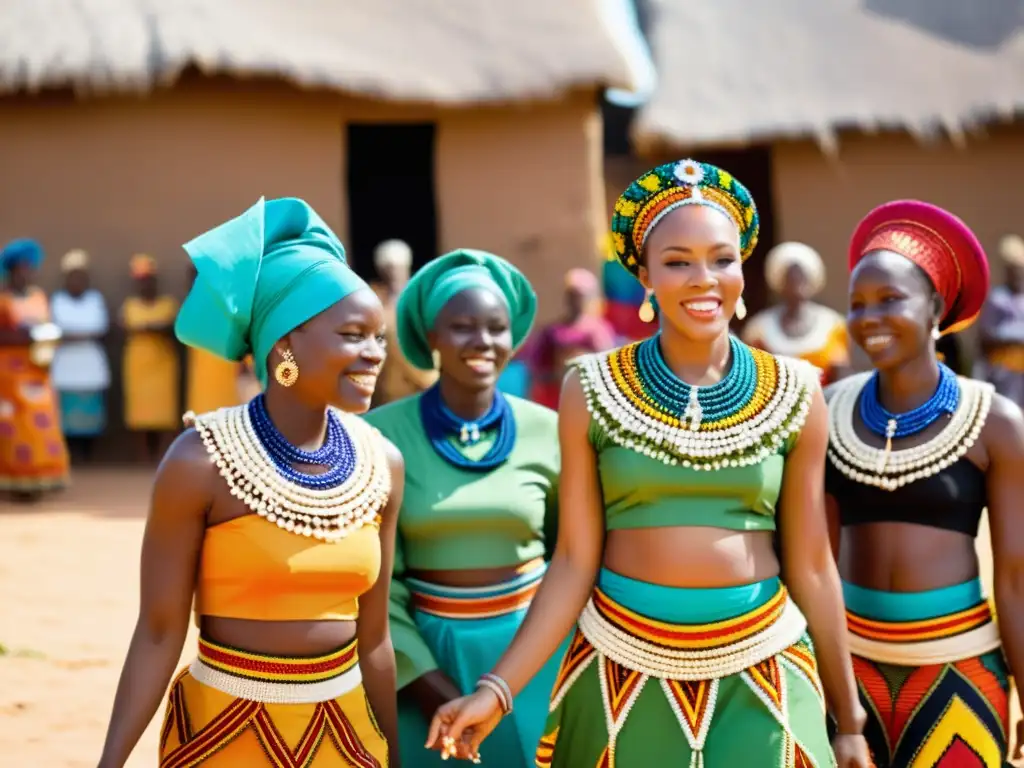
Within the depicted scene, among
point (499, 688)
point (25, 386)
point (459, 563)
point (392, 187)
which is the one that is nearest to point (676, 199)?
point (499, 688)

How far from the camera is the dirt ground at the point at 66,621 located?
5.58 meters

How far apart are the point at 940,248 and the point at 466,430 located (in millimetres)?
1478

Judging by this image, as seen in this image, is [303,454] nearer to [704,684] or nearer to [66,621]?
[704,684]

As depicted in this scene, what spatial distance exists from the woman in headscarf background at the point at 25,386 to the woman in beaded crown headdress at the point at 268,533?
847 centimetres

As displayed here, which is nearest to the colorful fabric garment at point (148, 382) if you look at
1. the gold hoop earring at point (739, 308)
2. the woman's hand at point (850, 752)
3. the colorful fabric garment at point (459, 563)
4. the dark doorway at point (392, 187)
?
the dark doorway at point (392, 187)

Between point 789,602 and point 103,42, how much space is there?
11.2 m

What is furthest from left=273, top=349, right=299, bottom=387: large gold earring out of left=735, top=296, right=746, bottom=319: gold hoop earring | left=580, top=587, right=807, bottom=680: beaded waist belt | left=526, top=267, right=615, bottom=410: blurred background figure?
left=526, top=267, right=615, bottom=410: blurred background figure

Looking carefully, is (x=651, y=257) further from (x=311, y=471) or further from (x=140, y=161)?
(x=140, y=161)

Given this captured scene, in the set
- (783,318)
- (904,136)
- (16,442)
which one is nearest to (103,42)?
(16,442)

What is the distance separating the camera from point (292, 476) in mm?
3221

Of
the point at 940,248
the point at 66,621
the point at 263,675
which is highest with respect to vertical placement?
the point at 940,248

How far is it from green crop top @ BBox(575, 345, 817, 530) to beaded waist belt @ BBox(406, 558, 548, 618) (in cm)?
99

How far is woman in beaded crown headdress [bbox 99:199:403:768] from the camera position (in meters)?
3.11

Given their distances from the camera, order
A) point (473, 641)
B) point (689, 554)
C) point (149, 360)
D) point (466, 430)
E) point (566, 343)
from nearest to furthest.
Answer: point (689, 554), point (473, 641), point (466, 430), point (566, 343), point (149, 360)
